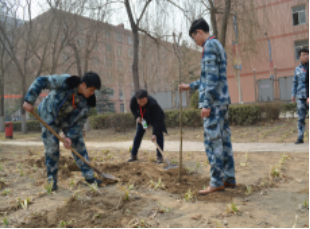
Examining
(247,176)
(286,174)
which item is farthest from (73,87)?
(286,174)

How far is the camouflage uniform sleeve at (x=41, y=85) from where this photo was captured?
2.93 meters

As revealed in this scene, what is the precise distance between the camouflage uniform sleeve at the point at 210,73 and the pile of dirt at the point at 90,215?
1.40 meters

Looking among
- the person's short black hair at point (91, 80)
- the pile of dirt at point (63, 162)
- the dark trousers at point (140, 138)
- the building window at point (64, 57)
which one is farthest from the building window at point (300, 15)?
the person's short black hair at point (91, 80)

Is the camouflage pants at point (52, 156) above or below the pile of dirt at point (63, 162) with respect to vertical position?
above

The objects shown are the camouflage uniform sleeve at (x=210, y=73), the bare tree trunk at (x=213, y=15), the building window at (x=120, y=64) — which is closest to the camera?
the camouflage uniform sleeve at (x=210, y=73)

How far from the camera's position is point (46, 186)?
3.21 meters

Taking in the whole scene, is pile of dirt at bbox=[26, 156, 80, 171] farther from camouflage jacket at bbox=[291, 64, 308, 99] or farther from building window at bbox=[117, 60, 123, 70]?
building window at bbox=[117, 60, 123, 70]

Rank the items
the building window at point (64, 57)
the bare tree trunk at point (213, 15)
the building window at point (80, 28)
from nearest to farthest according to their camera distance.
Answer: the bare tree trunk at point (213, 15)
the building window at point (80, 28)
the building window at point (64, 57)

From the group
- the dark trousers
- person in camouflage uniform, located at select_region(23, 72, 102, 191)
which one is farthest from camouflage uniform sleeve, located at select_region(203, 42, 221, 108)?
the dark trousers

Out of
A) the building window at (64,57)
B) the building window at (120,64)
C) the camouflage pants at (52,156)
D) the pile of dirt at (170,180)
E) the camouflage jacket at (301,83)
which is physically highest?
the building window at (120,64)

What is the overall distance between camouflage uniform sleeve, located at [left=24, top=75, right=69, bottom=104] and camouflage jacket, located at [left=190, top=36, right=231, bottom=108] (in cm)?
185

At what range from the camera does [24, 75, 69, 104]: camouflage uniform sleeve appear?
9.62 ft

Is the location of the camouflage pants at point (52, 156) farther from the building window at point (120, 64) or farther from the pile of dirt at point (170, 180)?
the building window at point (120, 64)

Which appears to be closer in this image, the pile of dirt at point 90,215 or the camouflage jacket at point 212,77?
the pile of dirt at point 90,215
